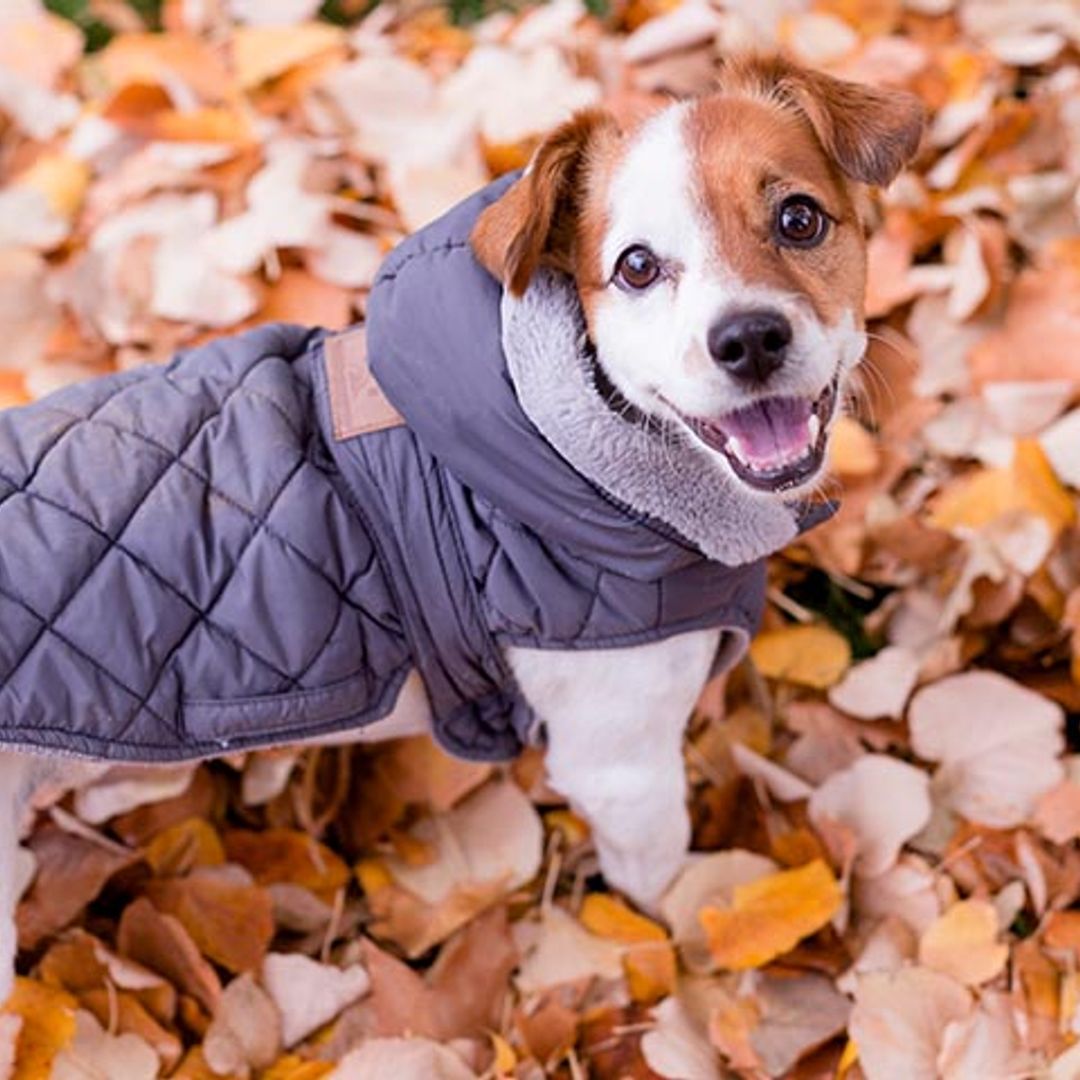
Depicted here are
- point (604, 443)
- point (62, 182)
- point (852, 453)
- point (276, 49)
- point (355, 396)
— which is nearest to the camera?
point (604, 443)

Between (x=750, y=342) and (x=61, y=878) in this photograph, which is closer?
(x=750, y=342)

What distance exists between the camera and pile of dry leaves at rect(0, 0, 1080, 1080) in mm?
1734

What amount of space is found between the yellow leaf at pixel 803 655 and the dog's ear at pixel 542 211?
0.74 metres

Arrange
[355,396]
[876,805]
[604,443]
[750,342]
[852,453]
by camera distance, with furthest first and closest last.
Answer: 1. [852,453]
2. [876,805]
3. [355,396]
4. [604,443]
5. [750,342]

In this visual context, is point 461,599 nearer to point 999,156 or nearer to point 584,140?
point 584,140

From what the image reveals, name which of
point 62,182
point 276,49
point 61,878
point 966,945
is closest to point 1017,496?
point 966,945

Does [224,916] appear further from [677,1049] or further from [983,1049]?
[983,1049]

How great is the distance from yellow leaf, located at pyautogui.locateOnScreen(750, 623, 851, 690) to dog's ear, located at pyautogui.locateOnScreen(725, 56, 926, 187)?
745 mm

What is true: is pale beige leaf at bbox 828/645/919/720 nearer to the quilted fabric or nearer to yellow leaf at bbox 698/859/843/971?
yellow leaf at bbox 698/859/843/971

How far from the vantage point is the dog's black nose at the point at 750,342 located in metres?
1.30

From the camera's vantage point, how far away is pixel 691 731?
199cm

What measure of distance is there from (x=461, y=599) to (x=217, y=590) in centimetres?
23

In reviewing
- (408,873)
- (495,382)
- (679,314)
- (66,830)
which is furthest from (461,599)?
(66,830)

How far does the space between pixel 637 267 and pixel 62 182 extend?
4.55 feet
